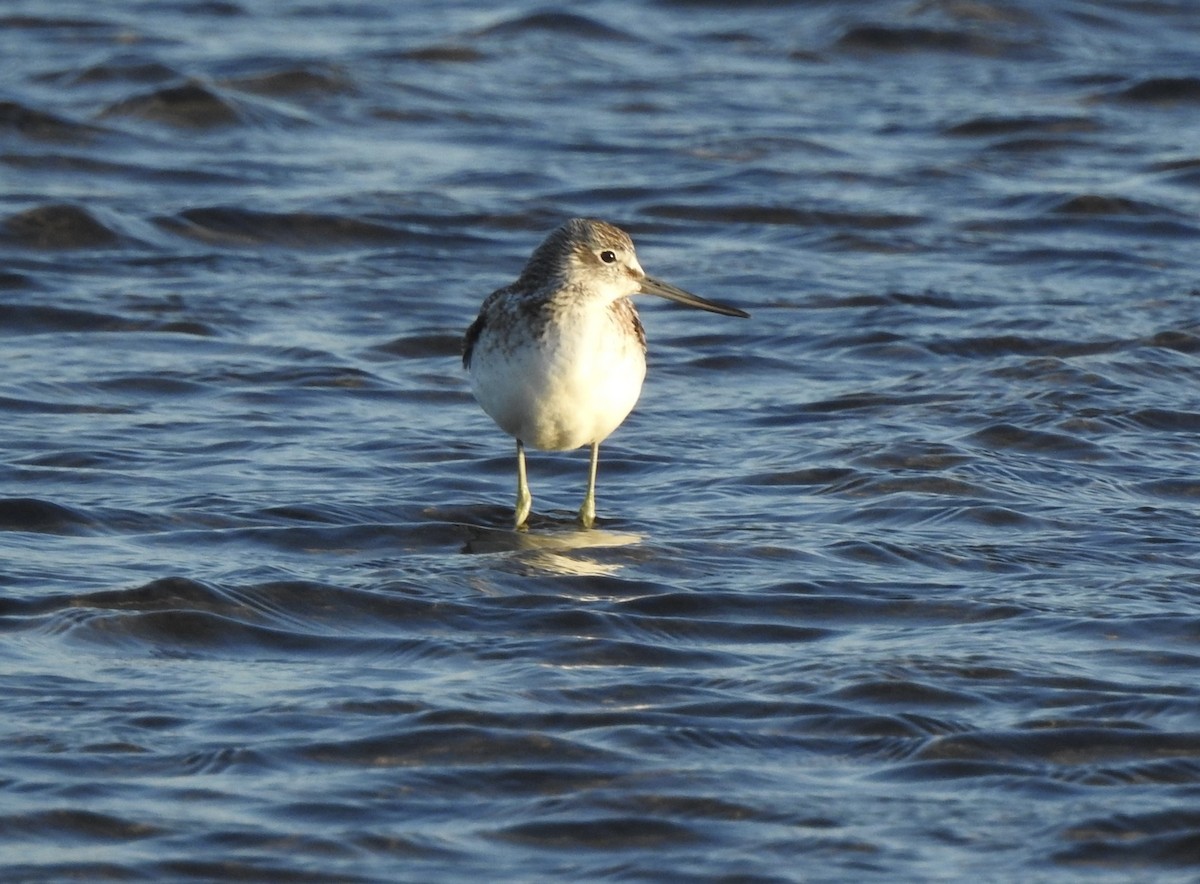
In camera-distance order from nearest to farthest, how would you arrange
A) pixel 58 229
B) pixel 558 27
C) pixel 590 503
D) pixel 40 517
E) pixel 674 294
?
pixel 40 517
pixel 590 503
pixel 674 294
pixel 58 229
pixel 558 27

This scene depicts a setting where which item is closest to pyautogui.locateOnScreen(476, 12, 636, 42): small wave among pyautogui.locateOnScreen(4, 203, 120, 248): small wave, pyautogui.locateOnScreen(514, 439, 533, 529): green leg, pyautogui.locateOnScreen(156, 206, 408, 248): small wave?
pyautogui.locateOnScreen(156, 206, 408, 248): small wave

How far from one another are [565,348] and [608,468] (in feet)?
5.29

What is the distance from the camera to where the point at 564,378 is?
8609 mm

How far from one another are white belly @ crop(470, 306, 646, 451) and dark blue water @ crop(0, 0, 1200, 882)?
50 centimetres

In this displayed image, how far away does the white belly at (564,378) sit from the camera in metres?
8.62

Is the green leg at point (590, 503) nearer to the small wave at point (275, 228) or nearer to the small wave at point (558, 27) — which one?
the small wave at point (275, 228)

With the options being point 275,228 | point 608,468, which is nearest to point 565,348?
point 608,468

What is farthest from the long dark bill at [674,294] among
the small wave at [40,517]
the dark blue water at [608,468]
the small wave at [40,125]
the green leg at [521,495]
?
the small wave at [40,125]

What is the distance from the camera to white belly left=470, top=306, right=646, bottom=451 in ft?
28.3

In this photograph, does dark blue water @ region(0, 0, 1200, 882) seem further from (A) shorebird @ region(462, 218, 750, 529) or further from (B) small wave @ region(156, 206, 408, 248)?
(A) shorebird @ region(462, 218, 750, 529)

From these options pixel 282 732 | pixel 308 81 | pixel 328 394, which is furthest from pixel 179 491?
pixel 308 81

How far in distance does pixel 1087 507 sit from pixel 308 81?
34.7ft

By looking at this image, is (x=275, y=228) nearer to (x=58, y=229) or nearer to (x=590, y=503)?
(x=58, y=229)

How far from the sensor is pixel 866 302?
13.1 meters
